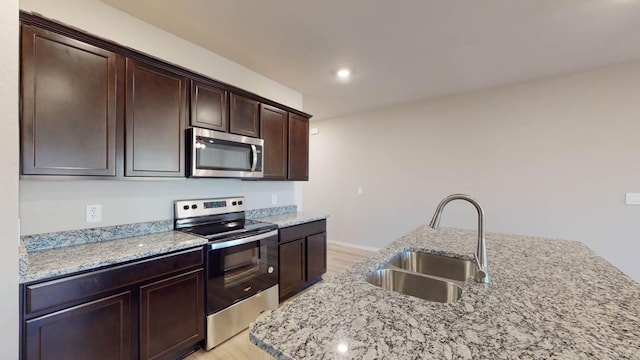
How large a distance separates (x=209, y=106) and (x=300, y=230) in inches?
60.3

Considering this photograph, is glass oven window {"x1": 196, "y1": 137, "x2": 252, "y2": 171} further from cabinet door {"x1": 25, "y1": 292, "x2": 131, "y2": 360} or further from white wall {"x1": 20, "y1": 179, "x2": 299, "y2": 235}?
cabinet door {"x1": 25, "y1": 292, "x2": 131, "y2": 360}

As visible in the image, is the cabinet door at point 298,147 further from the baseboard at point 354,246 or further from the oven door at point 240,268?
the baseboard at point 354,246

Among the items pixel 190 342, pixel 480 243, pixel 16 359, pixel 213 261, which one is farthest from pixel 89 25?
pixel 480 243

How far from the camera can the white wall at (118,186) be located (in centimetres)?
162

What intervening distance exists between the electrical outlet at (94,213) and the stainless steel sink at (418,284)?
191 cm

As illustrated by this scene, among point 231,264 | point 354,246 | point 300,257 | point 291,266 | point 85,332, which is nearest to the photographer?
point 85,332

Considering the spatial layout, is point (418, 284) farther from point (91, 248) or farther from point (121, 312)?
point (91, 248)

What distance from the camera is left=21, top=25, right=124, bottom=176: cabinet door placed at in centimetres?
138

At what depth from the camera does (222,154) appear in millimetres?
2316

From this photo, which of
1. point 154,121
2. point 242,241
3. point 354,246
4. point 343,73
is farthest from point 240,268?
point 354,246

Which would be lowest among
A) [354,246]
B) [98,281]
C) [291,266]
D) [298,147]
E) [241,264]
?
[354,246]

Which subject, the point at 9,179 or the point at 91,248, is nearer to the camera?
the point at 9,179

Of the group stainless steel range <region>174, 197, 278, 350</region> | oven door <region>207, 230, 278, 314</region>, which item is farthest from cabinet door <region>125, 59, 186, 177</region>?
oven door <region>207, 230, 278, 314</region>

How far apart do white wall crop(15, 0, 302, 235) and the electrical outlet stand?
3 centimetres
